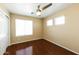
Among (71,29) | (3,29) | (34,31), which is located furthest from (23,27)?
(71,29)

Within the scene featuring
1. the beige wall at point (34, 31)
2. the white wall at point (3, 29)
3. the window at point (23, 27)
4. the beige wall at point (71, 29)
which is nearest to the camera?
the white wall at point (3, 29)

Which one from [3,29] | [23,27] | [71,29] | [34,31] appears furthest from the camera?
[34,31]

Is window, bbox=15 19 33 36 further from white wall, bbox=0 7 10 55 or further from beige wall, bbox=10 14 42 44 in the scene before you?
white wall, bbox=0 7 10 55

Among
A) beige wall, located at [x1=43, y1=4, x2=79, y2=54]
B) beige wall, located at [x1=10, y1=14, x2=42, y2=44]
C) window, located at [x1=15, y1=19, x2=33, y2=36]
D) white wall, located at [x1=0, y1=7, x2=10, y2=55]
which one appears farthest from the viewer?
window, located at [x1=15, y1=19, x2=33, y2=36]

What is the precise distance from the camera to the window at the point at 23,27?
3.58 metres

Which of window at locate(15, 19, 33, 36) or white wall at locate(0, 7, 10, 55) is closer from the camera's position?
white wall at locate(0, 7, 10, 55)

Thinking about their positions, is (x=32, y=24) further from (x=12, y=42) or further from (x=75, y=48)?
(x=75, y=48)

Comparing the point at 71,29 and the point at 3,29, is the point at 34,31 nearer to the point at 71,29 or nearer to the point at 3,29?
the point at 3,29

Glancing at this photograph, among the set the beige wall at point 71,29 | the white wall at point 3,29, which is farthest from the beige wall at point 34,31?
the beige wall at point 71,29

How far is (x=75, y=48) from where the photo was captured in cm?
216

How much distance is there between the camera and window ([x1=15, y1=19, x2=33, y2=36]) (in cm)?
358

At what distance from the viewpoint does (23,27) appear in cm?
386

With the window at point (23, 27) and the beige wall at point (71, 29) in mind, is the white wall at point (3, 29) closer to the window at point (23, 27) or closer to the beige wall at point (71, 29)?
the window at point (23, 27)

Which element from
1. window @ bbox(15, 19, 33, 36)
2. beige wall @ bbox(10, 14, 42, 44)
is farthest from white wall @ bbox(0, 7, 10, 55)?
window @ bbox(15, 19, 33, 36)
